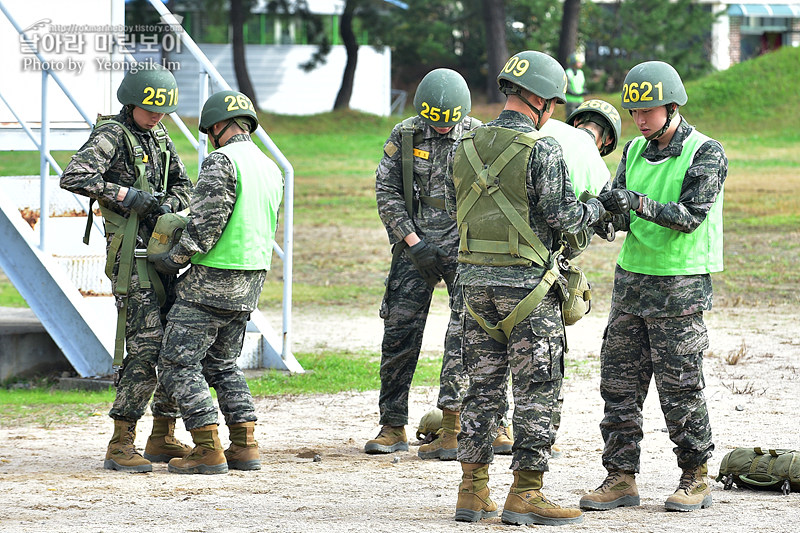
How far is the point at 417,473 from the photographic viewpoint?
668cm

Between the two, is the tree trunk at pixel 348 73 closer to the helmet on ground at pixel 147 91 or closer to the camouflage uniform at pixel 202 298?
the helmet on ground at pixel 147 91

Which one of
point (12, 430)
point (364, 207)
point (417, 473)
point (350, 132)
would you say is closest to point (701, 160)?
point (417, 473)

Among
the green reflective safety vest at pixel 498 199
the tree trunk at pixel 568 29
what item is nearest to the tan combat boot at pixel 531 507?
the green reflective safety vest at pixel 498 199

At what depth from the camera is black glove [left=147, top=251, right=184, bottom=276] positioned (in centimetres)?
655

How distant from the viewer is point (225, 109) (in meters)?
6.54

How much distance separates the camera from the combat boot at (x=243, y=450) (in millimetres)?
6715

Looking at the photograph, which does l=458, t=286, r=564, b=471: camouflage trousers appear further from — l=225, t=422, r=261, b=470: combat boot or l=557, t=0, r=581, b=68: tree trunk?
l=557, t=0, r=581, b=68: tree trunk

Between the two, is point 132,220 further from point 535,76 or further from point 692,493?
point 692,493

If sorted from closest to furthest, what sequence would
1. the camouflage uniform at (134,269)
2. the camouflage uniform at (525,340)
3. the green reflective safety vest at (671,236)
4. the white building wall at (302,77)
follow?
the camouflage uniform at (525,340) < the green reflective safety vest at (671,236) < the camouflage uniform at (134,269) < the white building wall at (302,77)

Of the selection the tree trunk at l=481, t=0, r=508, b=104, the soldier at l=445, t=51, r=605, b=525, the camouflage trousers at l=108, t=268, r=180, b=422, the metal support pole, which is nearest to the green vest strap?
the soldier at l=445, t=51, r=605, b=525

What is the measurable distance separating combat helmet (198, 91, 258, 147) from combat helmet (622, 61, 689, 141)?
215 centimetres

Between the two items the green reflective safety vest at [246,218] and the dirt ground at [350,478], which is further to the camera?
the green reflective safety vest at [246,218]

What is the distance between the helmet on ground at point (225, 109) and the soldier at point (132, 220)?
1.27 feet

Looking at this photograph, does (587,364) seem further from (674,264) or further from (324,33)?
(324,33)
